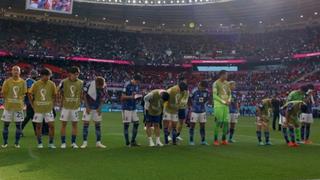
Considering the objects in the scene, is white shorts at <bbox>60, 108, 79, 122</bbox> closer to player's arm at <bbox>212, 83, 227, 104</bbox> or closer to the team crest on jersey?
the team crest on jersey

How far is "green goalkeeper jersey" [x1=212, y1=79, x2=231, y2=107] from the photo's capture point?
14884 millimetres

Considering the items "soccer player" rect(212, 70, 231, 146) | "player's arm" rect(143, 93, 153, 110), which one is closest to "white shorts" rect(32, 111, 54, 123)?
"player's arm" rect(143, 93, 153, 110)

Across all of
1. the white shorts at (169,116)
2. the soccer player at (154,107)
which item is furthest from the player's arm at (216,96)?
the soccer player at (154,107)

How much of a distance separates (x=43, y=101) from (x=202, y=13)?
56.1m

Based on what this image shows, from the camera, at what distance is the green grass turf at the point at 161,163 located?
29.1ft

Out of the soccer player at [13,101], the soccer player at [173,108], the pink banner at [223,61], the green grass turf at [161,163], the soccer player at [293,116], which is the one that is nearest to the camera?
the green grass turf at [161,163]

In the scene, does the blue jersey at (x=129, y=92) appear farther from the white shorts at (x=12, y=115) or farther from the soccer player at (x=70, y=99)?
the white shorts at (x=12, y=115)

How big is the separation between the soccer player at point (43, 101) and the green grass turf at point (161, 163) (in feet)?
2.19

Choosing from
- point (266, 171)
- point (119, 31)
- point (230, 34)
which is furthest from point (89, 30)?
point (266, 171)

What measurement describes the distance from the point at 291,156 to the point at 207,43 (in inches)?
2491

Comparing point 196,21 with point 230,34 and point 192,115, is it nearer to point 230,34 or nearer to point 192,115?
point 230,34

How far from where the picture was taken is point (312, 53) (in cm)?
6103

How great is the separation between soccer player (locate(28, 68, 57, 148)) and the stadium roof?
50568 millimetres

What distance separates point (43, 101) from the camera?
1266cm
